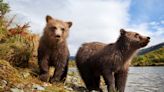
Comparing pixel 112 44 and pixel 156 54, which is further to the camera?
pixel 156 54

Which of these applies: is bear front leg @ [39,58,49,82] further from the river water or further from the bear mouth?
the river water

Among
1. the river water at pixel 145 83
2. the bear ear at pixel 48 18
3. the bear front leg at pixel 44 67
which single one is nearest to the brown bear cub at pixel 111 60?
the bear front leg at pixel 44 67

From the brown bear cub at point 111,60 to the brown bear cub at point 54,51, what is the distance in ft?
3.91

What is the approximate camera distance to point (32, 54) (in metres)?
12.8

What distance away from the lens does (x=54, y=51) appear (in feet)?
36.3

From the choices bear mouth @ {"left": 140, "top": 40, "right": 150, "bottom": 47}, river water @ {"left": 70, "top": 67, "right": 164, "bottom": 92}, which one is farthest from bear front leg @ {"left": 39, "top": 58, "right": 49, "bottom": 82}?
river water @ {"left": 70, "top": 67, "right": 164, "bottom": 92}

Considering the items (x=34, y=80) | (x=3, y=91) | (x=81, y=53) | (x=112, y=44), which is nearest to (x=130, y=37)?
(x=112, y=44)

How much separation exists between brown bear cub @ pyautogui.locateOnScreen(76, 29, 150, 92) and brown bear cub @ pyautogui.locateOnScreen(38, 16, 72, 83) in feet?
3.91

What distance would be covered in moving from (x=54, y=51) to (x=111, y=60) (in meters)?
1.81

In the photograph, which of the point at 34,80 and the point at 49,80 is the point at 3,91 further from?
the point at 49,80

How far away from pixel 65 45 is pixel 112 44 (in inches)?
69.8

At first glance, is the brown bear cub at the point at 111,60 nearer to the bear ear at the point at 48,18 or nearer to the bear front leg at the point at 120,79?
the bear front leg at the point at 120,79

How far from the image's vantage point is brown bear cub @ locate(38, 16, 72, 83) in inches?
430

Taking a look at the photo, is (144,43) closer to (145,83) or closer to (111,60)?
(111,60)
